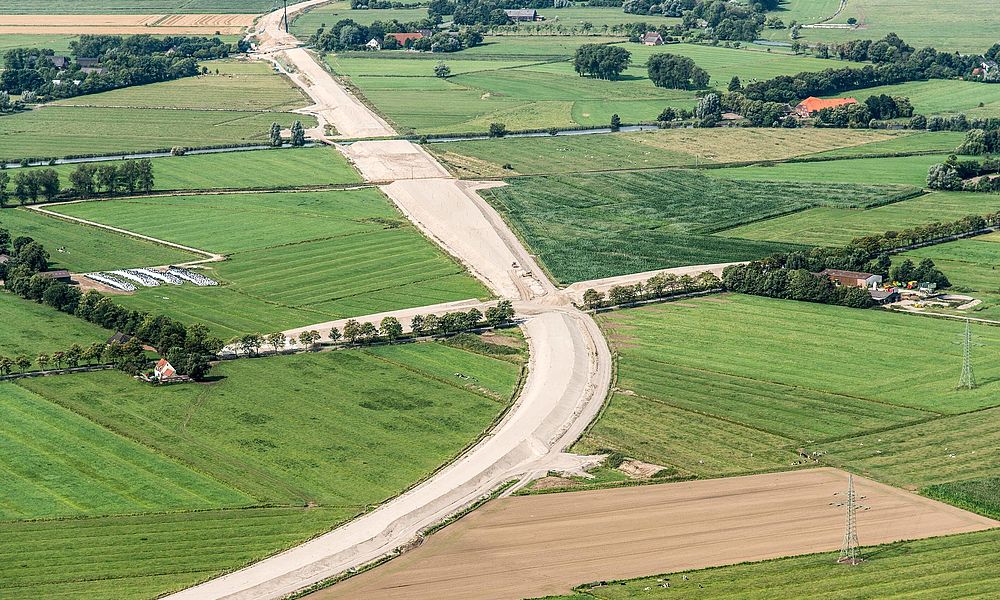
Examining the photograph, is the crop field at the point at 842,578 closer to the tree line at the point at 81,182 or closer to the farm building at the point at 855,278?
the farm building at the point at 855,278

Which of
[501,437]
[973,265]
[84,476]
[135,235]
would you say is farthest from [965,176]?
[84,476]

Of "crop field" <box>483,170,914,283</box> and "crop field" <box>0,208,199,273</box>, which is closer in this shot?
"crop field" <box>0,208,199,273</box>

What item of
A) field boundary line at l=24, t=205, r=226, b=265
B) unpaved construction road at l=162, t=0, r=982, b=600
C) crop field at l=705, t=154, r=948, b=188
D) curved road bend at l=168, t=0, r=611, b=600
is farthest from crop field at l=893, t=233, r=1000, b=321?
field boundary line at l=24, t=205, r=226, b=265

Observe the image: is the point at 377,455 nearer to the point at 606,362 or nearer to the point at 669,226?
the point at 606,362

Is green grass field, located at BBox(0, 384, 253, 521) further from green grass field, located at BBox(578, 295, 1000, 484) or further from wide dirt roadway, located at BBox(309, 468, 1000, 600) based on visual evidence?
green grass field, located at BBox(578, 295, 1000, 484)

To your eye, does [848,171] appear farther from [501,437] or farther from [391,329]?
[501,437]

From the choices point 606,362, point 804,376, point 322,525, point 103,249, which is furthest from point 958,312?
point 103,249
